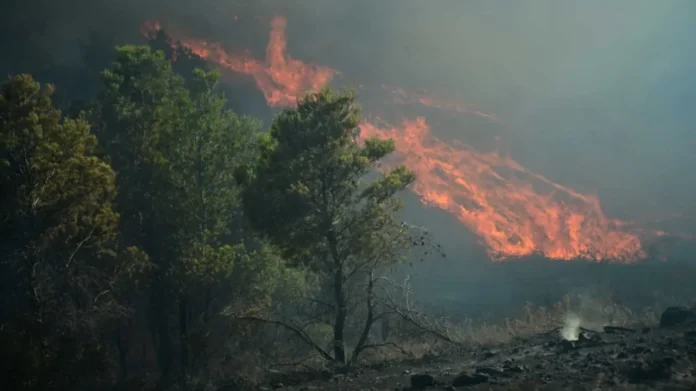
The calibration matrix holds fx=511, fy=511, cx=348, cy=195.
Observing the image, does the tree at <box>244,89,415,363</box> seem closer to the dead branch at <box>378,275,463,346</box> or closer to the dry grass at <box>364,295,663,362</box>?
the dead branch at <box>378,275,463,346</box>

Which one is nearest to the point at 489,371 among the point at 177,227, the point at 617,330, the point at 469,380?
the point at 469,380

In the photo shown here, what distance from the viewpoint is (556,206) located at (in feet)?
252

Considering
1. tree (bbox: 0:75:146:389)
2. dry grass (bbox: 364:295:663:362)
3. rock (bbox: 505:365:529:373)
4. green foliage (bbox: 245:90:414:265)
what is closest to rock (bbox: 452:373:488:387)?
rock (bbox: 505:365:529:373)

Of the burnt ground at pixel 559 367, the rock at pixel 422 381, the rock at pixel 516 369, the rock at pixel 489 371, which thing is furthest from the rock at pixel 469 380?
the rock at pixel 516 369

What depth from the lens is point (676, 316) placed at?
18125mm

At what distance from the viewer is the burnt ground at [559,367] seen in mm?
11375

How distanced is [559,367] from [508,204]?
65353 mm

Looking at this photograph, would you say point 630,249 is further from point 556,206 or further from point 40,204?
point 40,204

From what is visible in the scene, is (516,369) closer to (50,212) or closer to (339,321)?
(339,321)

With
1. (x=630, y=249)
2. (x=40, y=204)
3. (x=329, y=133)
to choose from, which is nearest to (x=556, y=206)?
(x=630, y=249)

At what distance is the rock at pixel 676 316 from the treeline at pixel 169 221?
9039 mm

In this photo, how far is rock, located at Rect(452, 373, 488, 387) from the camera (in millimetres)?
12174

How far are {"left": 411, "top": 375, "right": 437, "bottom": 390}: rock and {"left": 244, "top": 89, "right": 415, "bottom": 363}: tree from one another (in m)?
6.46

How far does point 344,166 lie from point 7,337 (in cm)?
1145
